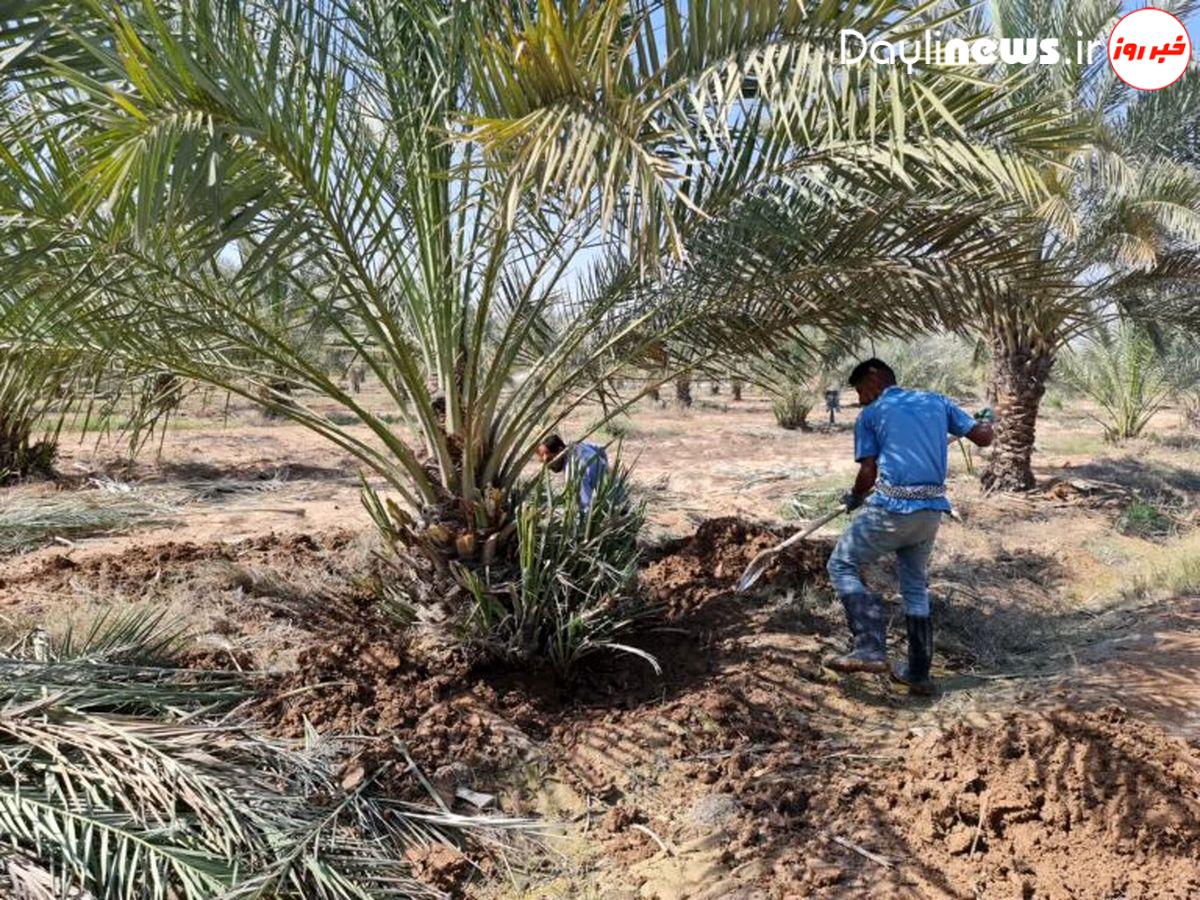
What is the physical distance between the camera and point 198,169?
2.31m

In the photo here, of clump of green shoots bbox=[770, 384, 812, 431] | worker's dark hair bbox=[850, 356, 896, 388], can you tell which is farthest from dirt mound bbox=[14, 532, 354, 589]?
clump of green shoots bbox=[770, 384, 812, 431]

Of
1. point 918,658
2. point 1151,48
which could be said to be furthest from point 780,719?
point 1151,48

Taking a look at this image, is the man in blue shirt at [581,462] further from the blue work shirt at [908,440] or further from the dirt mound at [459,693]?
the blue work shirt at [908,440]

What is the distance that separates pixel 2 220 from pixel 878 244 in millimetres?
3111

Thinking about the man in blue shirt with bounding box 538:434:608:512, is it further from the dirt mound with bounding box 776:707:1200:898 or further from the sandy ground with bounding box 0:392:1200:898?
the dirt mound with bounding box 776:707:1200:898

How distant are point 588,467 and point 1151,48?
23.6ft

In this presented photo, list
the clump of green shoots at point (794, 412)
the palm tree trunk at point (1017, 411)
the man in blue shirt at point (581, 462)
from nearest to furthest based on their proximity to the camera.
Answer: the man in blue shirt at point (581, 462), the palm tree trunk at point (1017, 411), the clump of green shoots at point (794, 412)

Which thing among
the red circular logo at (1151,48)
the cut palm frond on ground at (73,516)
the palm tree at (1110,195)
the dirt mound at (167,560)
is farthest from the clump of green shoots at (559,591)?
the red circular logo at (1151,48)

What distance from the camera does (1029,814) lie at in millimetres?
2754

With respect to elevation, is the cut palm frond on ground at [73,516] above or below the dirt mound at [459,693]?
above

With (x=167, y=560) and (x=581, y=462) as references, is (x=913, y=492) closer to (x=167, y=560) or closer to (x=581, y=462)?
(x=581, y=462)

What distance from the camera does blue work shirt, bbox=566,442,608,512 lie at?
4387 mm

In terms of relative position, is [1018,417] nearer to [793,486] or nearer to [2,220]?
[793,486]

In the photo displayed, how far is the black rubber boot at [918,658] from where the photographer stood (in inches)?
149
